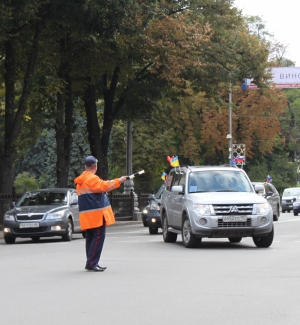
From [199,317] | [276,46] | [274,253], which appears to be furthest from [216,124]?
[199,317]

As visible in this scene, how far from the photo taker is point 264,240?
1920 cm

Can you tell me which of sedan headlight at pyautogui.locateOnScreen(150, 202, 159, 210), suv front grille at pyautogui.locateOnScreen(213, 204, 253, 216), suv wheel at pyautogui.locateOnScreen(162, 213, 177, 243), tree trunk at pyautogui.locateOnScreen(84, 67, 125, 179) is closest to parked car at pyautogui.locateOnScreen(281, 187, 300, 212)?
tree trunk at pyautogui.locateOnScreen(84, 67, 125, 179)

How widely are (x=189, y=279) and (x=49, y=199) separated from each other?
13.0m

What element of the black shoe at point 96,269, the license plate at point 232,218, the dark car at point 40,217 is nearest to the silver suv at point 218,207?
the license plate at point 232,218

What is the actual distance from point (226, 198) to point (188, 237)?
1253mm

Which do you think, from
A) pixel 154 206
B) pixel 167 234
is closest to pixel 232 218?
pixel 167 234

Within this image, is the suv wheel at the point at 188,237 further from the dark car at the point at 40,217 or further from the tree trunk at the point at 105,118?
the tree trunk at the point at 105,118

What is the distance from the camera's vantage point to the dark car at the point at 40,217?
23.7 m

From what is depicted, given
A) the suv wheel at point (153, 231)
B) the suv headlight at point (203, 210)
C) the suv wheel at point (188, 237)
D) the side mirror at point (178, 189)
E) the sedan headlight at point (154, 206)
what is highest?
the side mirror at point (178, 189)

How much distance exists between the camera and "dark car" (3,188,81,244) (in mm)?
23703

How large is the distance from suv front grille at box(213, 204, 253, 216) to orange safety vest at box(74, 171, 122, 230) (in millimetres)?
5204

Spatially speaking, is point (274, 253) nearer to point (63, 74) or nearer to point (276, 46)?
point (63, 74)

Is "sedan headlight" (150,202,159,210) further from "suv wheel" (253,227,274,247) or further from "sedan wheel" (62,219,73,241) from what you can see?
"suv wheel" (253,227,274,247)

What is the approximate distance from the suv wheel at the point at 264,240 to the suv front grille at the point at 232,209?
84 cm
